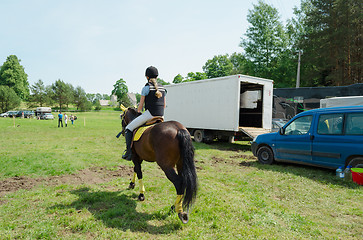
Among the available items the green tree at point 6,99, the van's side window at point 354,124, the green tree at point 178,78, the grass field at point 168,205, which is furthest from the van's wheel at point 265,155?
the green tree at point 6,99

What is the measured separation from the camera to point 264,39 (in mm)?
33062

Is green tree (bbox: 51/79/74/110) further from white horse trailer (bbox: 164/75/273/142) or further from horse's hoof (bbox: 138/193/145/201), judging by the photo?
horse's hoof (bbox: 138/193/145/201)

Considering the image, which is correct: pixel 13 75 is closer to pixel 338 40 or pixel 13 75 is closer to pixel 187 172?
pixel 338 40

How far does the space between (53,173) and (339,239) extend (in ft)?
22.3

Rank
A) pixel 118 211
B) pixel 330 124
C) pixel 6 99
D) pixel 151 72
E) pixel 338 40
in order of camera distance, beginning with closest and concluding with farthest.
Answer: pixel 118 211, pixel 151 72, pixel 330 124, pixel 338 40, pixel 6 99

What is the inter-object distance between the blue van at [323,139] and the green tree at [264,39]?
2760cm

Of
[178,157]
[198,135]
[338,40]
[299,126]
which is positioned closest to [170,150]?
[178,157]

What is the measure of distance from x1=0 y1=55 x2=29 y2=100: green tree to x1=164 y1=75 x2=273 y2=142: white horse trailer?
79.4 m

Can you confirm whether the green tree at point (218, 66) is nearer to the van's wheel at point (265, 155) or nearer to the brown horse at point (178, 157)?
the van's wheel at point (265, 155)

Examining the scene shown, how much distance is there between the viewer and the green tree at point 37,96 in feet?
232

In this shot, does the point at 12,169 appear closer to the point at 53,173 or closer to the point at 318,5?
the point at 53,173

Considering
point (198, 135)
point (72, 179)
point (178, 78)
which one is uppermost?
point (178, 78)

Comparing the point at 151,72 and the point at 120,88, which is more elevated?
the point at 120,88

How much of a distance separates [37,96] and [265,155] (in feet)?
263
